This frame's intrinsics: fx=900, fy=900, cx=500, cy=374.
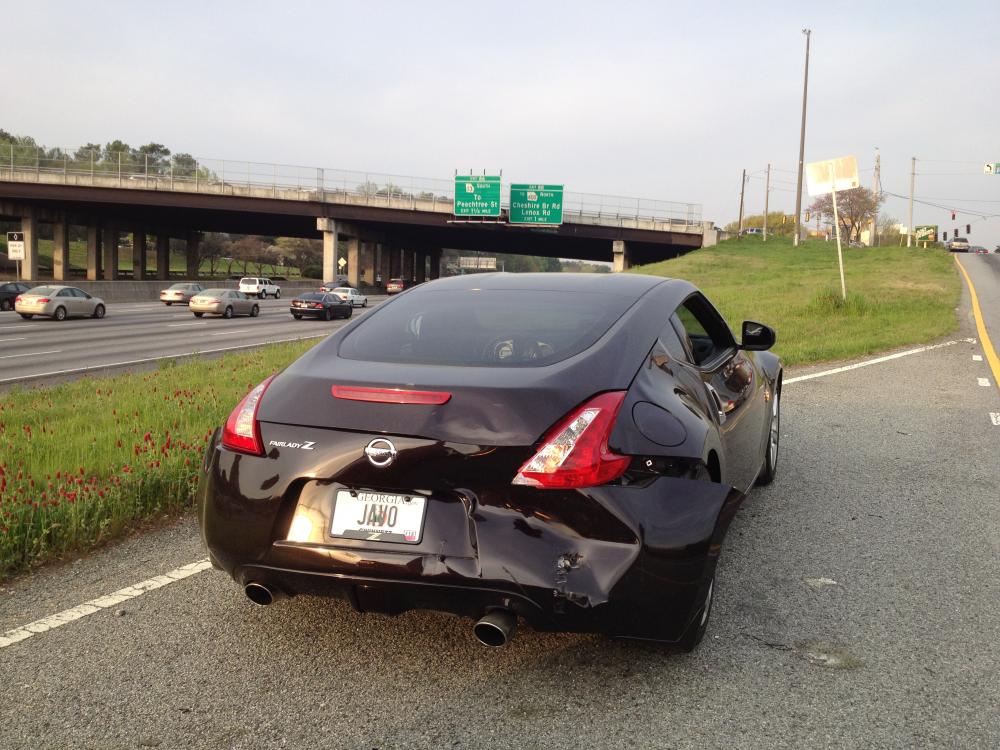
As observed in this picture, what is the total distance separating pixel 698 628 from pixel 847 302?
800 inches

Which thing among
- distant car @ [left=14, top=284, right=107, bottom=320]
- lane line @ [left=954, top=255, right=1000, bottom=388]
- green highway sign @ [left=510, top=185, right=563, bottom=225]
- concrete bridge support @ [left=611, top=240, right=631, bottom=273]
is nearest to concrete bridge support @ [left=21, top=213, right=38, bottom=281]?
green highway sign @ [left=510, top=185, right=563, bottom=225]

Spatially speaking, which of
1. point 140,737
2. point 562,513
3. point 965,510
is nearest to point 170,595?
point 140,737

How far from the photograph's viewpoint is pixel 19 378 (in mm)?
15969

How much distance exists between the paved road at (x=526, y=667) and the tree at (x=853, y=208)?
10174cm

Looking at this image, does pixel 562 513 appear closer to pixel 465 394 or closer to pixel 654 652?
pixel 465 394

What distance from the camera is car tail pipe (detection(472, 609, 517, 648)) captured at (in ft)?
9.80

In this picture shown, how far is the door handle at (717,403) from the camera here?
4.14m

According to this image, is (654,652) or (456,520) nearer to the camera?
(456,520)

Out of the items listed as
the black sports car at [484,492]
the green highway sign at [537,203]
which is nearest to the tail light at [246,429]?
the black sports car at [484,492]

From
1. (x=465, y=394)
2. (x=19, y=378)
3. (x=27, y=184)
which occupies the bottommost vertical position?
(x=19, y=378)

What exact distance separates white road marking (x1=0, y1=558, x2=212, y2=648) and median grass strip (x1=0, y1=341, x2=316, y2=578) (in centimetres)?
68

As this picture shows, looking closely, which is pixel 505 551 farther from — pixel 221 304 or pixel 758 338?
pixel 221 304

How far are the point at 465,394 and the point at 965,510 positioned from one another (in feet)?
13.1

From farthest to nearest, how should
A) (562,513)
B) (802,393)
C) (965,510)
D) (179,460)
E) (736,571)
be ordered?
(802,393)
(179,460)
(965,510)
(736,571)
(562,513)
